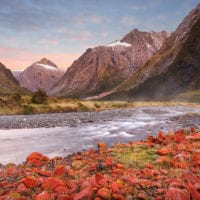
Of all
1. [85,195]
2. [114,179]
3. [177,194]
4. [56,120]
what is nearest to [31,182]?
→ [85,195]

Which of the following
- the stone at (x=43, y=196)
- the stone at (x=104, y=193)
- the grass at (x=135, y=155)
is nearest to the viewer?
the stone at (x=104, y=193)

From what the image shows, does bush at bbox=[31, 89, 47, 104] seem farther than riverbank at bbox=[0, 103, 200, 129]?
Yes

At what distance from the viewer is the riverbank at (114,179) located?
843 centimetres

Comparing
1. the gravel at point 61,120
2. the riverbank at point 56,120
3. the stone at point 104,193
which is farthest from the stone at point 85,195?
the riverbank at point 56,120

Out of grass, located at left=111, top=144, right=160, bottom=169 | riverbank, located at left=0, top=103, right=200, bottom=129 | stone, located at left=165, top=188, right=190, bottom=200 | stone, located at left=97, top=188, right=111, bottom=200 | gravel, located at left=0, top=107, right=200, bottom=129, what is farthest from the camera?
riverbank, located at left=0, top=103, right=200, bottom=129

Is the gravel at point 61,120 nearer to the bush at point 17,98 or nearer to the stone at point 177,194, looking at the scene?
the bush at point 17,98

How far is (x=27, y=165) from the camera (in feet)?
45.9

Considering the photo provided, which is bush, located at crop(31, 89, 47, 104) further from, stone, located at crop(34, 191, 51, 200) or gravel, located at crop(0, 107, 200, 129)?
stone, located at crop(34, 191, 51, 200)

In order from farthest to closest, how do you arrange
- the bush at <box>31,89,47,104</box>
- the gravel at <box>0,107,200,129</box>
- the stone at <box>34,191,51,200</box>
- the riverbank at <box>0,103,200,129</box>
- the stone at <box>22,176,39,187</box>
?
1. the bush at <box>31,89,47,104</box>
2. the riverbank at <box>0,103,200,129</box>
3. the gravel at <box>0,107,200,129</box>
4. the stone at <box>22,176,39,187</box>
5. the stone at <box>34,191,51,200</box>

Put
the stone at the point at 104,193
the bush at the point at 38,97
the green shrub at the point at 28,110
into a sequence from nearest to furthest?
the stone at the point at 104,193 < the green shrub at the point at 28,110 < the bush at the point at 38,97

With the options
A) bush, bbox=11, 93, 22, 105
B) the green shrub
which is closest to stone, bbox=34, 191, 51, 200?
the green shrub

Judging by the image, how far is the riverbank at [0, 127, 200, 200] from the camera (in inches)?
332

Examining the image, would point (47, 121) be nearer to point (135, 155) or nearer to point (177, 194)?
point (135, 155)

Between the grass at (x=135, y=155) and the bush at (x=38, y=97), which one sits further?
the bush at (x=38, y=97)
